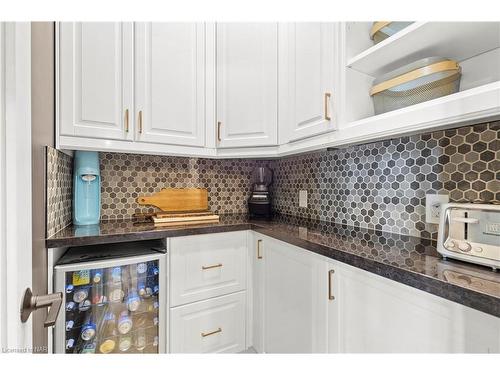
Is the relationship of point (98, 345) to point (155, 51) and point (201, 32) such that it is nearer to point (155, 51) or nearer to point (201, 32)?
point (155, 51)

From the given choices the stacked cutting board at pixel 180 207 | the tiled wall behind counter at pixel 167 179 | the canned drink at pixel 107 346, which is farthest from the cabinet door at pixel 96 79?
the canned drink at pixel 107 346

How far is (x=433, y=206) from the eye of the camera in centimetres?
110

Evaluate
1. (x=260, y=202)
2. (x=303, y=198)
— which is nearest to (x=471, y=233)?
(x=303, y=198)

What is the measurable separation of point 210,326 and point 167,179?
3.24 feet

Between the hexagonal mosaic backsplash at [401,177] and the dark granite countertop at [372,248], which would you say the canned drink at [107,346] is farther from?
the hexagonal mosaic backsplash at [401,177]

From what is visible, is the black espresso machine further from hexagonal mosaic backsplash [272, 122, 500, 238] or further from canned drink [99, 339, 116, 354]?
canned drink [99, 339, 116, 354]

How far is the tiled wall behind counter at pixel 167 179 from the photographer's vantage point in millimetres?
1650

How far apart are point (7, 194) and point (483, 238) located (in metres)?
1.15

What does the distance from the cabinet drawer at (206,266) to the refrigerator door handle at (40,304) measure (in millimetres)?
781

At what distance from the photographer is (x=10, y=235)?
452 mm

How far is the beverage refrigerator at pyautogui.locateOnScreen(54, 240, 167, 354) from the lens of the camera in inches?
44.7

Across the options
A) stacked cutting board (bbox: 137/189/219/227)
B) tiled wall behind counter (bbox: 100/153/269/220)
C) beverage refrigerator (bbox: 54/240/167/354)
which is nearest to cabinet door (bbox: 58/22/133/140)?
tiled wall behind counter (bbox: 100/153/269/220)

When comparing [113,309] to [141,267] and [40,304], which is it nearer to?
[141,267]
